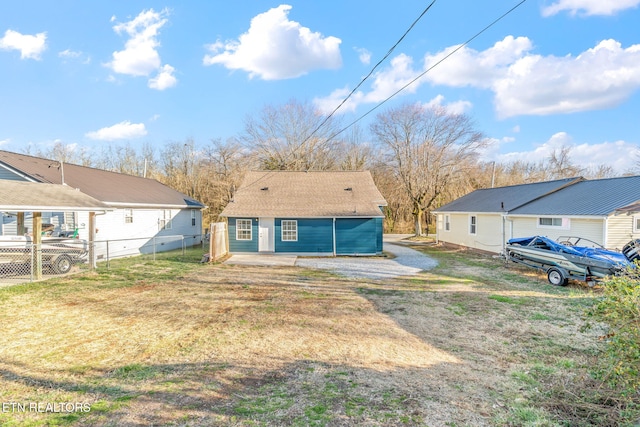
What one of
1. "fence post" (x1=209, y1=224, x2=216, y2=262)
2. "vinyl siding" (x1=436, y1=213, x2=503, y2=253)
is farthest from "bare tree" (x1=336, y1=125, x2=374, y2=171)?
"fence post" (x1=209, y1=224, x2=216, y2=262)

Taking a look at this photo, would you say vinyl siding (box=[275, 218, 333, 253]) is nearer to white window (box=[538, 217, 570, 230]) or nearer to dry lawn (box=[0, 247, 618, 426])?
dry lawn (box=[0, 247, 618, 426])

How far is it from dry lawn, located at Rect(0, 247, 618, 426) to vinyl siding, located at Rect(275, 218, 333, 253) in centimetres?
761

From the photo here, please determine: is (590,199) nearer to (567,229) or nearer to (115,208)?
(567,229)

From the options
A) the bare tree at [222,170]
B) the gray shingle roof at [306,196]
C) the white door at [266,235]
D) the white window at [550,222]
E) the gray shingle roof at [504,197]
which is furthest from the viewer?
the bare tree at [222,170]

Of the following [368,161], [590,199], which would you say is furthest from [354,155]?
[590,199]

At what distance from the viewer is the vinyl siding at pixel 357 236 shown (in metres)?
17.0

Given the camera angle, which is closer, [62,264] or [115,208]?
[62,264]

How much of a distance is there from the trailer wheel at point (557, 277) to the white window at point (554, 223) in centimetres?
437

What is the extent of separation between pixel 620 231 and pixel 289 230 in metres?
14.2

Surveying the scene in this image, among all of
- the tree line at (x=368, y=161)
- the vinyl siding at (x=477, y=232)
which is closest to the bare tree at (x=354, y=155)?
the tree line at (x=368, y=161)

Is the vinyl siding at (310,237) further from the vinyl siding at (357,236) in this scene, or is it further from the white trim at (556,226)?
the white trim at (556,226)

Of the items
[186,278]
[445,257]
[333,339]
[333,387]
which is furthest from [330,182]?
[333,387]

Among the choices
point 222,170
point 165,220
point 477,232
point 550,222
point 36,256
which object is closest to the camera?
point 36,256

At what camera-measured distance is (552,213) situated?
45.7 feet
